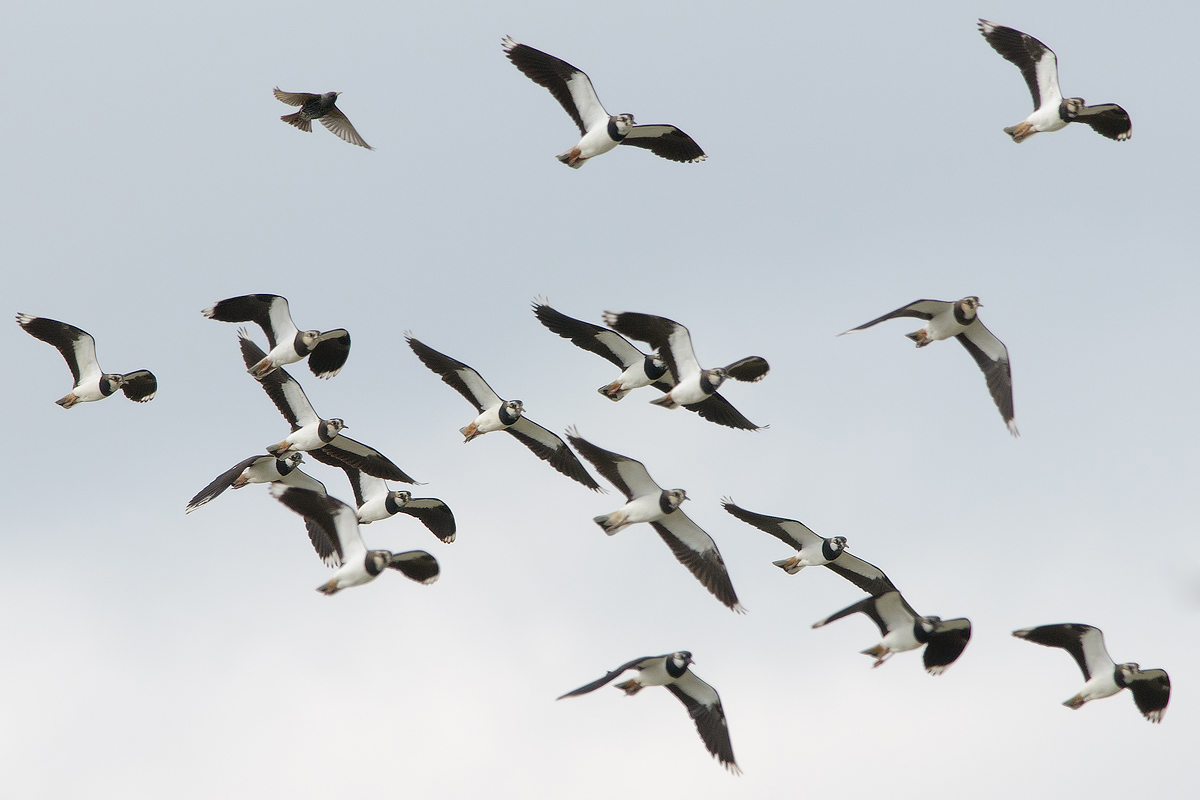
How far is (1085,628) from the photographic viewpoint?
25.0 m

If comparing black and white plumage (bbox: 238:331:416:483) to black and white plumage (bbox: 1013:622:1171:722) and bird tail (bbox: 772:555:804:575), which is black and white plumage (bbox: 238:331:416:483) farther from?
black and white plumage (bbox: 1013:622:1171:722)

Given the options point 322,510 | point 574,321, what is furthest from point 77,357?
point 574,321

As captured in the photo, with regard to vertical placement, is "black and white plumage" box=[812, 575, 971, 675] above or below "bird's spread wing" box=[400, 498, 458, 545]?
below

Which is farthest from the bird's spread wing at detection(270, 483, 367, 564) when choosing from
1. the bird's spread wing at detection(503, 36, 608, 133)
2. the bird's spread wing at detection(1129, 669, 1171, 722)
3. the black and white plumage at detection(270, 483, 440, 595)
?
the bird's spread wing at detection(1129, 669, 1171, 722)

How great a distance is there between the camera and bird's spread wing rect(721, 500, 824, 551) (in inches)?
1012

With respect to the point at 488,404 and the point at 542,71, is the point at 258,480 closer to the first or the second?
the point at 488,404

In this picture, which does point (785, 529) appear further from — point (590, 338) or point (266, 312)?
point (266, 312)

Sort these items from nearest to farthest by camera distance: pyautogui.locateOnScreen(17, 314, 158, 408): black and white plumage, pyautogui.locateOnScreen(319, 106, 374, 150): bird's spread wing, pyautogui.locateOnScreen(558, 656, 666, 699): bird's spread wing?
pyautogui.locateOnScreen(558, 656, 666, 699): bird's spread wing, pyautogui.locateOnScreen(17, 314, 158, 408): black and white plumage, pyautogui.locateOnScreen(319, 106, 374, 150): bird's spread wing

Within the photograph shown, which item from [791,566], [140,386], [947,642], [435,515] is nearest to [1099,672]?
[947,642]

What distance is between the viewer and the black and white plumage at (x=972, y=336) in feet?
88.1

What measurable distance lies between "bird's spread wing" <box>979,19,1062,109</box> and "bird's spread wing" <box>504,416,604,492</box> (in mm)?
9661

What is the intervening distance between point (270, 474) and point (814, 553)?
9.02 m

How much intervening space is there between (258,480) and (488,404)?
402 centimetres

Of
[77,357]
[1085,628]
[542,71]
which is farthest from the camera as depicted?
[77,357]
